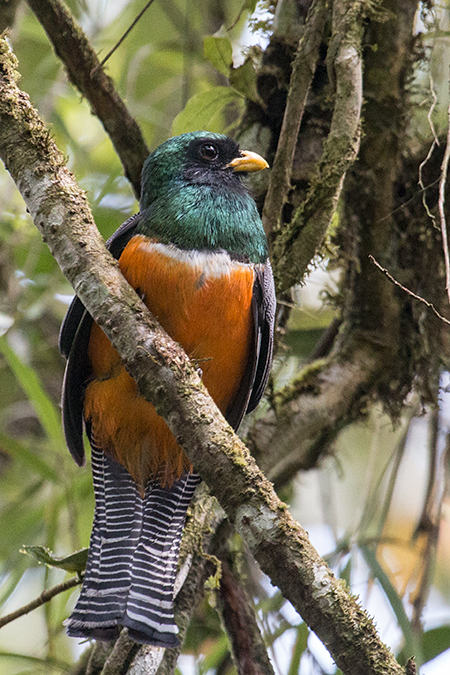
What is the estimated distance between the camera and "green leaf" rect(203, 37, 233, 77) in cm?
288

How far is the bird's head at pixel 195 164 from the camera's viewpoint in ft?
9.07

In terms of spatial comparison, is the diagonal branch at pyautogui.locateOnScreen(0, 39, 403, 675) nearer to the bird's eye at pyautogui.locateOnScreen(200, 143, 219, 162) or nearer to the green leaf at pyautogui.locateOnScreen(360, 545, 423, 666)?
the bird's eye at pyautogui.locateOnScreen(200, 143, 219, 162)

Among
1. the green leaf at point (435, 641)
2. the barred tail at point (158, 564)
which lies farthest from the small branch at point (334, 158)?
the green leaf at point (435, 641)

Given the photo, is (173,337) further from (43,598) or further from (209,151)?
(43,598)

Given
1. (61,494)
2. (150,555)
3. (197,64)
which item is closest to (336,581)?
(150,555)

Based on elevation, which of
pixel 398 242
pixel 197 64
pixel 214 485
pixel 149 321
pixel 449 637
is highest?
pixel 197 64

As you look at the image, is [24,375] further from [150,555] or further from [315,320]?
[315,320]

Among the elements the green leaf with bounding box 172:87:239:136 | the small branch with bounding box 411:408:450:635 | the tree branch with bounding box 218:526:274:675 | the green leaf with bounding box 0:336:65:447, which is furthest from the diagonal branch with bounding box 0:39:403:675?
the small branch with bounding box 411:408:450:635

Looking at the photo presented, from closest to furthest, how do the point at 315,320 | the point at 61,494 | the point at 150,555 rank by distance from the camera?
the point at 150,555
the point at 61,494
the point at 315,320

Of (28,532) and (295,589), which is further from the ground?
(28,532)

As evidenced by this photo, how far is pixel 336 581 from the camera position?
5.66 feet

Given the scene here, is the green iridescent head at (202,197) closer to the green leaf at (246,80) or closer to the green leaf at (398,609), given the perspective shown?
the green leaf at (246,80)

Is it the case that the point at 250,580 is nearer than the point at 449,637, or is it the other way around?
the point at 449,637

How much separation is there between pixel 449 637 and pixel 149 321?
2.10 m
